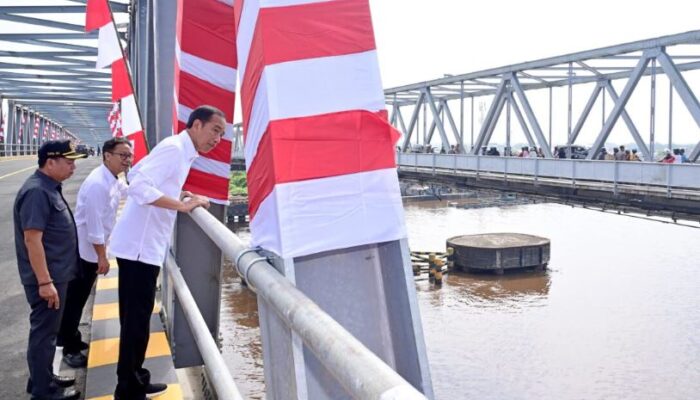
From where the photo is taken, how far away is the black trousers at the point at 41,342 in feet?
12.0

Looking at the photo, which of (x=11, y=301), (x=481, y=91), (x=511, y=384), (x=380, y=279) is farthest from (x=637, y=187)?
(x=481, y=91)

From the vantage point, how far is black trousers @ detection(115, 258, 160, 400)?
3.45 m

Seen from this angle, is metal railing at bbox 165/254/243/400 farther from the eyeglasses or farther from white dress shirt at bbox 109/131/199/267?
the eyeglasses

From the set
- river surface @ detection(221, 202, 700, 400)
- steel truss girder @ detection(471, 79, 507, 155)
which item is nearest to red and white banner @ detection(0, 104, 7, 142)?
river surface @ detection(221, 202, 700, 400)

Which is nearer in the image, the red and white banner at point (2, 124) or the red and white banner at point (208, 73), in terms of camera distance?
the red and white banner at point (208, 73)

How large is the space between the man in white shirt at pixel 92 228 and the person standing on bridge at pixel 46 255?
0.63 metres

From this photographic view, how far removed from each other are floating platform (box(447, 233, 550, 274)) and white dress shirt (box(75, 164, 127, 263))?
36.3 meters

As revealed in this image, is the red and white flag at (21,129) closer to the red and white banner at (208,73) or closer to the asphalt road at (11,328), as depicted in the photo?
the asphalt road at (11,328)

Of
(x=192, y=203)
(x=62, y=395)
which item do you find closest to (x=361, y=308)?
(x=192, y=203)

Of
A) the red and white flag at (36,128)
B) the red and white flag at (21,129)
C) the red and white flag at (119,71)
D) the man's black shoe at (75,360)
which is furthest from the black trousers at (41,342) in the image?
the red and white flag at (36,128)

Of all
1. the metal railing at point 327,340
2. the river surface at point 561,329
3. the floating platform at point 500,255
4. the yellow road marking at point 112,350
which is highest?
the metal railing at point 327,340

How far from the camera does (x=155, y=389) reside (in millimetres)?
3602

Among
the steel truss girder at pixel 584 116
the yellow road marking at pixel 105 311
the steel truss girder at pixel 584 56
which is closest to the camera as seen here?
the yellow road marking at pixel 105 311

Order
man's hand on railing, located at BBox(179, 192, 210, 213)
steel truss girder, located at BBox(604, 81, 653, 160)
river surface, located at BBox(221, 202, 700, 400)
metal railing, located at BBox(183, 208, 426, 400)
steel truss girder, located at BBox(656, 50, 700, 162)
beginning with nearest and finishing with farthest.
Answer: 1. metal railing, located at BBox(183, 208, 426, 400)
2. man's hand on railing, located at BBox(179, 192, 210, 213)
3. steel truss girder, located at BBox(656, 50, 700, 162)
4. river surface, located at BBox(221, 202, 700, 400)
5. steel truss girder, located at BBox(604, 81, 653, 160)
